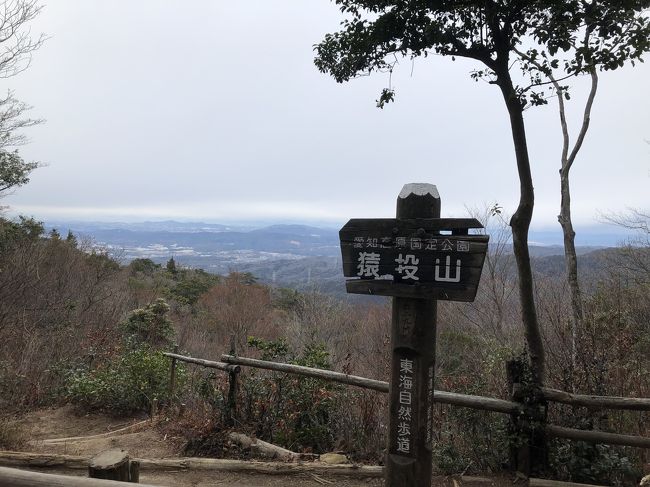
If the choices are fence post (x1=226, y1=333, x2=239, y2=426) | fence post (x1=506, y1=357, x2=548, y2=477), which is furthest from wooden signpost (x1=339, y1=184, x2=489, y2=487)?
fence post (x1=226, y1=333, x2=239, y2=426)

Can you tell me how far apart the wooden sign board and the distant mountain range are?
40.9ft

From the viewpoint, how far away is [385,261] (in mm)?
2500

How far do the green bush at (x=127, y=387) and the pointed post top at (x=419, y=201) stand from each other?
5.93 m

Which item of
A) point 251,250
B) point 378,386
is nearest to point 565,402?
point 378,386

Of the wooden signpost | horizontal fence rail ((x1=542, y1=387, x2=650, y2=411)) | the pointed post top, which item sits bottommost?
horizontal fence rail ((x1=542, y1=387, x2=650, y2=411))

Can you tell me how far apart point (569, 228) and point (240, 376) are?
23.7 feet

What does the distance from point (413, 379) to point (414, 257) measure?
2.22 feet

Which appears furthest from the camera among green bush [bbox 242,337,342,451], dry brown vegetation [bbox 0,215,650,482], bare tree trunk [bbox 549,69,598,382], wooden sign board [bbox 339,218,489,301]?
bare tree trunk [bbox 549,69,598,382]

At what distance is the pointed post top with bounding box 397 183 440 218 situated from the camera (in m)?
2.46

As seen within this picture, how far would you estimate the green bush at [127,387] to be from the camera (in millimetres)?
7121

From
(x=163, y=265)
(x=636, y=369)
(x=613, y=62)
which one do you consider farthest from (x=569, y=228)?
(x=163, y=265)

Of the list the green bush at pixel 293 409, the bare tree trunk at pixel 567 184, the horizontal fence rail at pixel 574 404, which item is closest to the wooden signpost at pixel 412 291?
the horizontal fence rail at pixel 574 404

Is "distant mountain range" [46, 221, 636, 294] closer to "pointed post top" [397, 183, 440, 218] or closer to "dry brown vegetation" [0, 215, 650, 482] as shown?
"dry brown vegetation" [0, 215, 650, 482]

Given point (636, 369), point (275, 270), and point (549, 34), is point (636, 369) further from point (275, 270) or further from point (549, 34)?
point (275, 270)
